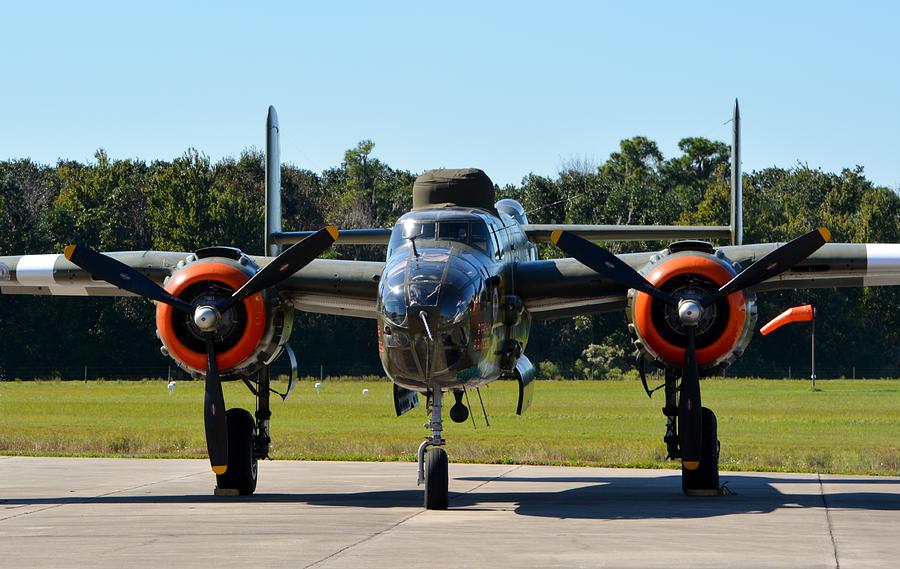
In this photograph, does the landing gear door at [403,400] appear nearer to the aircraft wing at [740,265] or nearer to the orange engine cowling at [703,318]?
the aircraft wing at [740,265]

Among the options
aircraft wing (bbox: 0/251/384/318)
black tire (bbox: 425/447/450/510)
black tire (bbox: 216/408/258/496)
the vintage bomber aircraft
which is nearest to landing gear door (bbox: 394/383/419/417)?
the vintage bomber aircraft

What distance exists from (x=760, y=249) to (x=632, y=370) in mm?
58509

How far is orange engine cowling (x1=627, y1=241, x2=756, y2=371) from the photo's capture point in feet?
62.5

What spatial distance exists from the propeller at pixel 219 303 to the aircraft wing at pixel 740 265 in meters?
3.24

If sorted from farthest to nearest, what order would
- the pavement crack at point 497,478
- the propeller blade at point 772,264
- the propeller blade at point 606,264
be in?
1. the pavement crack at point 497,478
2. the propeller blade at point 606,264
3. the propeller blade at point 772,264

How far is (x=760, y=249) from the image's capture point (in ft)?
66.2

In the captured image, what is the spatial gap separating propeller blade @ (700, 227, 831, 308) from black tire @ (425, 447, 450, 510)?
13.9ft

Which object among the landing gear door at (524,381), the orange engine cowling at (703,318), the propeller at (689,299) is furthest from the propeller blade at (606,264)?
the landing gear door at (524,381)

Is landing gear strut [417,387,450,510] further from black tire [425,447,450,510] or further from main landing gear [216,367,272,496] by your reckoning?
main landing gear [216,367,272,496]

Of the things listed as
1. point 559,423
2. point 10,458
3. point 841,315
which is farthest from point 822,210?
point 10,458

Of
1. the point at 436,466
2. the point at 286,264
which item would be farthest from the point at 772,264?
the point at 286,264

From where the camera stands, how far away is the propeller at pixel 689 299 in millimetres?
18594

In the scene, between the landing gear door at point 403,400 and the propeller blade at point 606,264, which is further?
the landing gear door at point 403,400

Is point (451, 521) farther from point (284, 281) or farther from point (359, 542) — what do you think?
point (284, 281)
